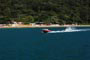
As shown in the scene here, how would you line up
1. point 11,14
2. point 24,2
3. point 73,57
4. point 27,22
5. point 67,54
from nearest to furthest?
1. point 73,57
2. point 67,54
3. point 27,22
4. point 11,14
5. point 24,2

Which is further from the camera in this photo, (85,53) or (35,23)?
(35,23)

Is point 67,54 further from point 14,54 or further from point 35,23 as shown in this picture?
point 35,23

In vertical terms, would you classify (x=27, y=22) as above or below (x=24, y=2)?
below

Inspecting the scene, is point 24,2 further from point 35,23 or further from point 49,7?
point 35,23

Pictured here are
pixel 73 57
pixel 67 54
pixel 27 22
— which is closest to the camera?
pixel 73 57

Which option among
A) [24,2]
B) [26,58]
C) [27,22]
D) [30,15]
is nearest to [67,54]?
[26,58]

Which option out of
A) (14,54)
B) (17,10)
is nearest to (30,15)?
(17,10)
